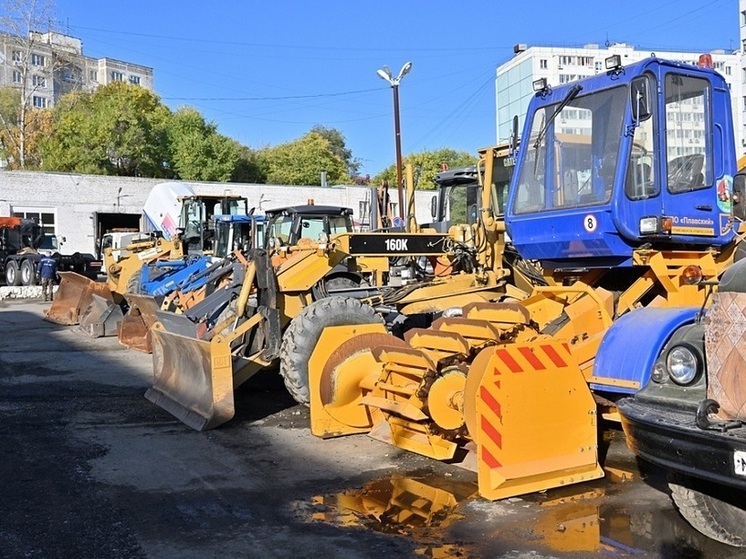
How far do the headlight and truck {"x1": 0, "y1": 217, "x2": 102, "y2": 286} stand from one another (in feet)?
84.3

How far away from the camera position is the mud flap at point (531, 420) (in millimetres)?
5004

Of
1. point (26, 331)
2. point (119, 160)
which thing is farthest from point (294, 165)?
point (26, 331)

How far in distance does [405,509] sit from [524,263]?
3.88m

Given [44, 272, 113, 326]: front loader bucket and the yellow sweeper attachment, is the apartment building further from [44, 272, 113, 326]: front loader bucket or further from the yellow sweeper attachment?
the yellow sweeper attachment

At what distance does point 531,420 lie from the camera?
5.11 metres

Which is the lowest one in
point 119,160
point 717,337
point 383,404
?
point 383,404

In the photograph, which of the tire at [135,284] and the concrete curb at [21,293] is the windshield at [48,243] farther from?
the tire at [135,284]

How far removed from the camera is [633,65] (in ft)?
19.6

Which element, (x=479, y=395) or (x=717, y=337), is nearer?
(x=717, y=337)

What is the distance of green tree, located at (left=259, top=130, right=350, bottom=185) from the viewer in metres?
63.5

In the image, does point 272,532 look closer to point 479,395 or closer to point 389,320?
point 479,395

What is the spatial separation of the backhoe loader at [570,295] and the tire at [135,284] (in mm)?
8900

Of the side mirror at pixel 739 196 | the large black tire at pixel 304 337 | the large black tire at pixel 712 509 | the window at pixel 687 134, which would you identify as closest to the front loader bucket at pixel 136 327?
the large black tire at pixel 304 337

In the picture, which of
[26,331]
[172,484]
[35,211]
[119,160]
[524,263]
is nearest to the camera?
[172,484]
